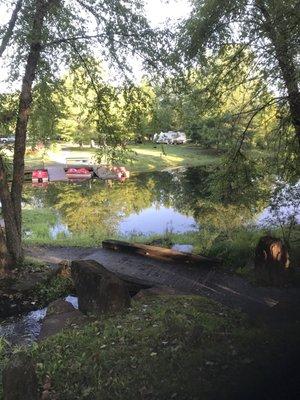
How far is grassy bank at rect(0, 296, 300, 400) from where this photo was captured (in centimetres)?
599

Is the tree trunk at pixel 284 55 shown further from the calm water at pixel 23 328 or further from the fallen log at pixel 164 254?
the calm water at pixel 23 328

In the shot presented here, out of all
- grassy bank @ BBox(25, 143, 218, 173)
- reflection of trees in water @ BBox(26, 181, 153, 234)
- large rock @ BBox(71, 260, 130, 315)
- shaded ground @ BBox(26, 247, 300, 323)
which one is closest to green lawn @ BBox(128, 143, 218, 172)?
grassy bank @ BBox(25, 143, 218, 173)

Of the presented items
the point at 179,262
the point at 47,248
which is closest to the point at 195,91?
the point at 179,262

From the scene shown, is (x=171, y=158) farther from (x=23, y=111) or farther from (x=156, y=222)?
(x=23, y=111)

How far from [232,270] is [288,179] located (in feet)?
11.5

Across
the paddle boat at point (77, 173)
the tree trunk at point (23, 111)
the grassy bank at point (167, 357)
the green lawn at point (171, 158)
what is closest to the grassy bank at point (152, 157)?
the green lawn at point (171, 158)

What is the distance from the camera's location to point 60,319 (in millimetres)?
8820

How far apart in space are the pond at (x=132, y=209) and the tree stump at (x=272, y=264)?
2791 mm

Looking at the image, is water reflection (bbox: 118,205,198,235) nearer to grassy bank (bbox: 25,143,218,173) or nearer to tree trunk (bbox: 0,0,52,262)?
tree trunk (bbox: 0,0,52,262)

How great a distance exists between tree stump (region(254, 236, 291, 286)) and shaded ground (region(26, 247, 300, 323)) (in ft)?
1.14

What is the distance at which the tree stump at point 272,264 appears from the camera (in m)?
10.6

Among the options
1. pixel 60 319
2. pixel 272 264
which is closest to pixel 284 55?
pixel 272 264

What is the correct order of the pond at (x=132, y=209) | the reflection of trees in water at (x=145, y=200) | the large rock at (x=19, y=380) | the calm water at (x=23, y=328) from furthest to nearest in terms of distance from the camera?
the pond at (x=132, y=209) → the reflection of trees in water at (x=145, y=200) → the calm water at (x=23, y=328) → the large rock at (x=19, y=380)

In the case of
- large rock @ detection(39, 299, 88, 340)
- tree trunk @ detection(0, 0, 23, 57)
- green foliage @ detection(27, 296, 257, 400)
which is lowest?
large rock @ detection(39, 299, 88, 340)
